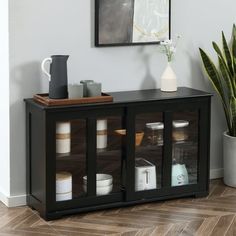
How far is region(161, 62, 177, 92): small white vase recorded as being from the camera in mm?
5469

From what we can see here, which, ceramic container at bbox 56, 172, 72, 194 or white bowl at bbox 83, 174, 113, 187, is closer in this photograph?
ceramic container at bbox 56, 172, 72, 194

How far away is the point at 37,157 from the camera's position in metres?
5.05

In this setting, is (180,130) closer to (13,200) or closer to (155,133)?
(155,133)

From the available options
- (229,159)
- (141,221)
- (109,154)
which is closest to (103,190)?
(109,154)

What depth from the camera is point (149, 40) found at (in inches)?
217

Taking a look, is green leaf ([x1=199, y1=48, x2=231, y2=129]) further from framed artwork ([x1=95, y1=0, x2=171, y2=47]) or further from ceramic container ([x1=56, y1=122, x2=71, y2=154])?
ceramic container ([x1=56, y1=122, x2=71, y2=154])

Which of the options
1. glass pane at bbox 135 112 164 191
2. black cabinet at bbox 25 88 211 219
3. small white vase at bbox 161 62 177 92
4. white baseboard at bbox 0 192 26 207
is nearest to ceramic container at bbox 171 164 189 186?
black cabinet at bbox 25 88 211 219

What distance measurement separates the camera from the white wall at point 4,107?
5066 mm

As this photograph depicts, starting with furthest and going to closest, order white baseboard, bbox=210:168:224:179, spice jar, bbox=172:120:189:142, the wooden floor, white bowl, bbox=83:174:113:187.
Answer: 1. white baseboard, bbox=210:168:224:179
2. spice jar, bbox=172:120:189:142
3. white bowl, bbox=83:174:113:187
4. the wooden floor

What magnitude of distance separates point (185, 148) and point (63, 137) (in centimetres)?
100

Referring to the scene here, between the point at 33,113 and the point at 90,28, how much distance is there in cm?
77

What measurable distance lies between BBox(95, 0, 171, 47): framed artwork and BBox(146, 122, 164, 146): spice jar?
2.14 feet

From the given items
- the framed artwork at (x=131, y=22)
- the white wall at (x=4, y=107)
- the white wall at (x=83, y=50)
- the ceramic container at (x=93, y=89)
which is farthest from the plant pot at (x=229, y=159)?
the white wall at (x=4, y=107)

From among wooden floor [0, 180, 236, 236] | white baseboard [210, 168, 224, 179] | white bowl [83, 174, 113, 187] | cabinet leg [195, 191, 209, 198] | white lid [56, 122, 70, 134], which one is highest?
white lid [56, 122, 70, 134]
